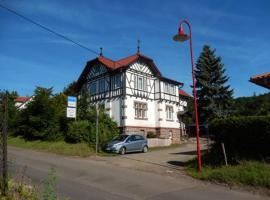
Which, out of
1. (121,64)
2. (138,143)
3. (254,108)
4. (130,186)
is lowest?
(130,186)

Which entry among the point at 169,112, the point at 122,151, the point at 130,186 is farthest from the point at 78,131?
the point at 169,112

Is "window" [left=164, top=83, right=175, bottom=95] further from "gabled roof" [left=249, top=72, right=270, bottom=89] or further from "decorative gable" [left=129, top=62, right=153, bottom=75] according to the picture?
"gabled roof" [left=249, top=72, right=270, bottom=89]

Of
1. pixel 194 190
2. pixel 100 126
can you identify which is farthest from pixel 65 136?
pixel 194 190

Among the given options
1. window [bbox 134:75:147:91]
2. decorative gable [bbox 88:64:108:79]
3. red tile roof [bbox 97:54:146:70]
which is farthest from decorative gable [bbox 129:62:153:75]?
decorative gable [bbox 88:64:108:79]

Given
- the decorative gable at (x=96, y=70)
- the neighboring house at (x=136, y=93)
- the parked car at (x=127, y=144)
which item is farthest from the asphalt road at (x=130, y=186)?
the decorative gable at (x=96, y=70)

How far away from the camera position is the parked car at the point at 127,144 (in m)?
23.4

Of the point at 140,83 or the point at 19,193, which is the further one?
the point at 140,83

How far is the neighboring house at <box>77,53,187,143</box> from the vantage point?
32.9 metres

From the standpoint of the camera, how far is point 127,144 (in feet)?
79.6

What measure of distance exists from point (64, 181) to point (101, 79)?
25367mm

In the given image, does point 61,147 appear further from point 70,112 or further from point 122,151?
point 122,151

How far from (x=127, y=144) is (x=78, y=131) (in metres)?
4.16

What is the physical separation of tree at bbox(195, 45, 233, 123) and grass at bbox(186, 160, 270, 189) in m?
27.0

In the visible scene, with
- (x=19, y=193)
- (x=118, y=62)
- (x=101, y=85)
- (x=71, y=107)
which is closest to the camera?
(x=19, y=193)
